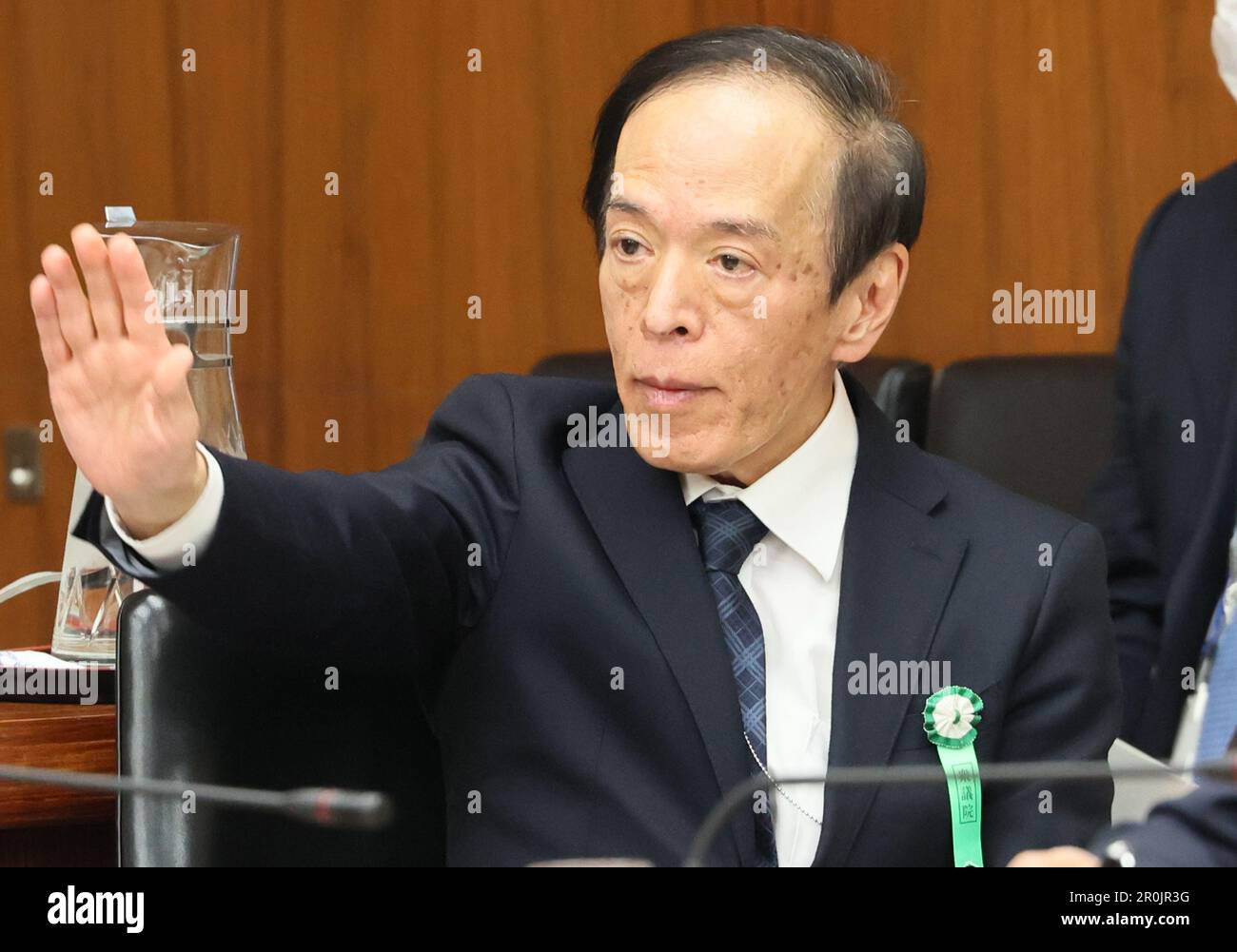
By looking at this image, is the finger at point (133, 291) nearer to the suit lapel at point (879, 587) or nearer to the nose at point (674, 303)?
the nose at point (674, 303)

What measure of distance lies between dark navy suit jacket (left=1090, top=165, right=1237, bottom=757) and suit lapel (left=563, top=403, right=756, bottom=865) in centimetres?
70

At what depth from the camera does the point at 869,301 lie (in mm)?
1480

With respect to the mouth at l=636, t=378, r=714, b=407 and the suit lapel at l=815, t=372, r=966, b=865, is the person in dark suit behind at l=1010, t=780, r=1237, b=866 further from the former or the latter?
the mouth at l=636, t=378, r=714, b=407

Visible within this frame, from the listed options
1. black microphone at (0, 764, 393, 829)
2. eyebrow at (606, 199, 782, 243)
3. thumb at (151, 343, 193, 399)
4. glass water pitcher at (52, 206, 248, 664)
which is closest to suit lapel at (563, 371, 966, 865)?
eyebrow at (606, 199, 782, 243)

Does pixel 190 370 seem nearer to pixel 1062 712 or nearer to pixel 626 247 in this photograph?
pixel 626 247

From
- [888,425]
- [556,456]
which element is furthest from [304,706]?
[888,425]

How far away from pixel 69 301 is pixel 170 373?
69 millimetres

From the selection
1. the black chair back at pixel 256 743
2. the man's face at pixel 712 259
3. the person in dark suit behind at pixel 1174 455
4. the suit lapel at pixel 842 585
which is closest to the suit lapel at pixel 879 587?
the suit lapel at pixel 842 585

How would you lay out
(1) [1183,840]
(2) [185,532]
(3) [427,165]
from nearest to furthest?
(1) [1183,840] → (2) [185,532] → (3) [427,165]

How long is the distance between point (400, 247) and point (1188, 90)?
130 centimetres

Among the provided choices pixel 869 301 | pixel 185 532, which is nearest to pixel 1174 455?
pixel 869 301

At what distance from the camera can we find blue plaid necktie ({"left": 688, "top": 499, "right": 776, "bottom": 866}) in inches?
52.2

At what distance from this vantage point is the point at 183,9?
288cm

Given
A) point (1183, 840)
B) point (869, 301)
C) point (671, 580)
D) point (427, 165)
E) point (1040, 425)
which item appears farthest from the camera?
point (427, 165)
